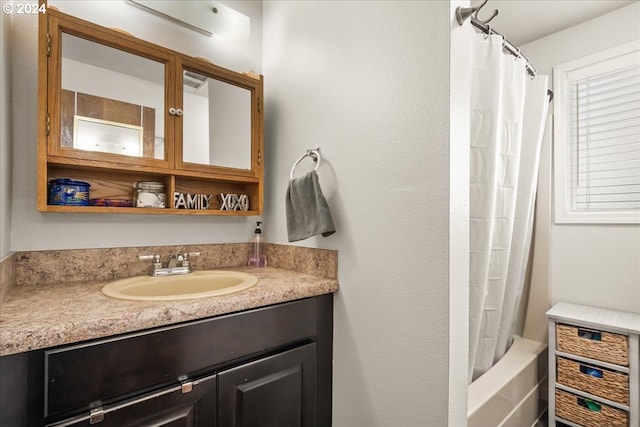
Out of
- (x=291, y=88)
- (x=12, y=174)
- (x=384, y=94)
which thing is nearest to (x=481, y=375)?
(x=384, y=94)

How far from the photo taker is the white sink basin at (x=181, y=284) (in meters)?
1.04

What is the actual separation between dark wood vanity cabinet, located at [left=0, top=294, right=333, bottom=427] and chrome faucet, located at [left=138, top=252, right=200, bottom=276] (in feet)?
1.62

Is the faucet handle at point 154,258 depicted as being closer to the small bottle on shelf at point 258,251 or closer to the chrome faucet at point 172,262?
the chrome faucet at point 172,262

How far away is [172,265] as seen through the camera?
49.7 inches

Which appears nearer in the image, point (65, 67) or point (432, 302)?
point (432, 302)

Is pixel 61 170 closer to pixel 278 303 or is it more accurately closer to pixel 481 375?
pixel 278 303

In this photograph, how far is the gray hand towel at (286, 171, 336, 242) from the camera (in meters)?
1.09

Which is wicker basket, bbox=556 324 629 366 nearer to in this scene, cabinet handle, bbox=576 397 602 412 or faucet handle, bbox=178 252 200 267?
cabinet handle, bbox=576 397 602 412

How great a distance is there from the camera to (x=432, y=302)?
866 mm

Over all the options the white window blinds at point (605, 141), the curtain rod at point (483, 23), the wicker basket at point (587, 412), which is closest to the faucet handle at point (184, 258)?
the curtain rod at point (483, 23)

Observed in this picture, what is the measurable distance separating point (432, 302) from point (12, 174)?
146 centimetres

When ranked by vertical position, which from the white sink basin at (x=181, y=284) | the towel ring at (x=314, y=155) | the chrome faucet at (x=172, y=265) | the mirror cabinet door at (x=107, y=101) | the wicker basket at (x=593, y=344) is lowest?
the wicker basket at (x=593, y=344)

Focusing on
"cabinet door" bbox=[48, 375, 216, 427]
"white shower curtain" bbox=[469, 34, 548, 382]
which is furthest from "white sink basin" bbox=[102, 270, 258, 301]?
"white shower curtain" bbox=[469, 34, 548, 382]

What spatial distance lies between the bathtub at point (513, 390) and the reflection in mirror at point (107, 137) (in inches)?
64.8
